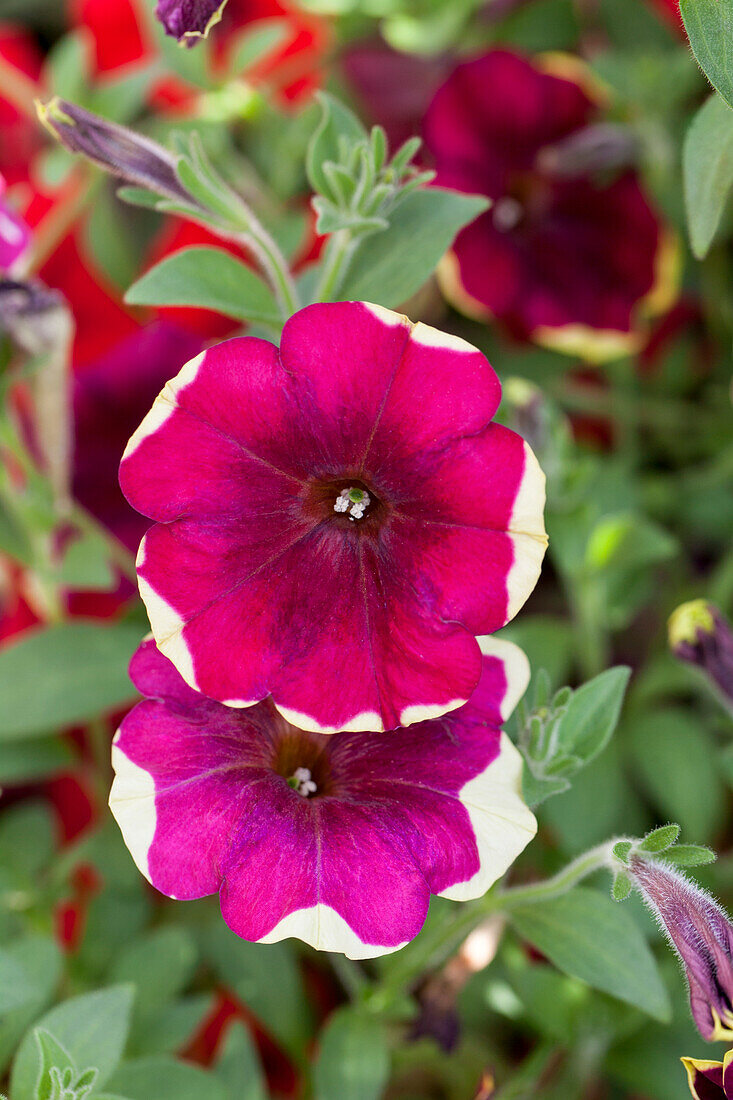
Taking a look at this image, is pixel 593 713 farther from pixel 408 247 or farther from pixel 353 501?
pixel 408 247

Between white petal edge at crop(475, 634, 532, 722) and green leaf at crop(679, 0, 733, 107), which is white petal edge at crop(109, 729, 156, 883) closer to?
white petal edge at crop(475, 634, 532, 722)

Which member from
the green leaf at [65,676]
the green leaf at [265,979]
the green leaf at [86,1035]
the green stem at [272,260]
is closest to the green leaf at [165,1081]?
the green leaf at [86,1035]

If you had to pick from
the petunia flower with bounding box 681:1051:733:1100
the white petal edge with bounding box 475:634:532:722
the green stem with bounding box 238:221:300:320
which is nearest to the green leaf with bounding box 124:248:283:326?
the green stem with bounding box 238:221:300:320

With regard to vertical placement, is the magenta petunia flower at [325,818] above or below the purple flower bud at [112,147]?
below

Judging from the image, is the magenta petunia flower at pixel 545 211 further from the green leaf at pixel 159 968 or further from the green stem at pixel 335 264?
the green leaf at pixel 159 968

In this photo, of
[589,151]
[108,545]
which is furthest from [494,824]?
[589,151]

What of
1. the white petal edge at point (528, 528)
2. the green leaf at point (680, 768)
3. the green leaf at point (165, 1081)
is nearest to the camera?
the white petal edge at point (528, 528)
